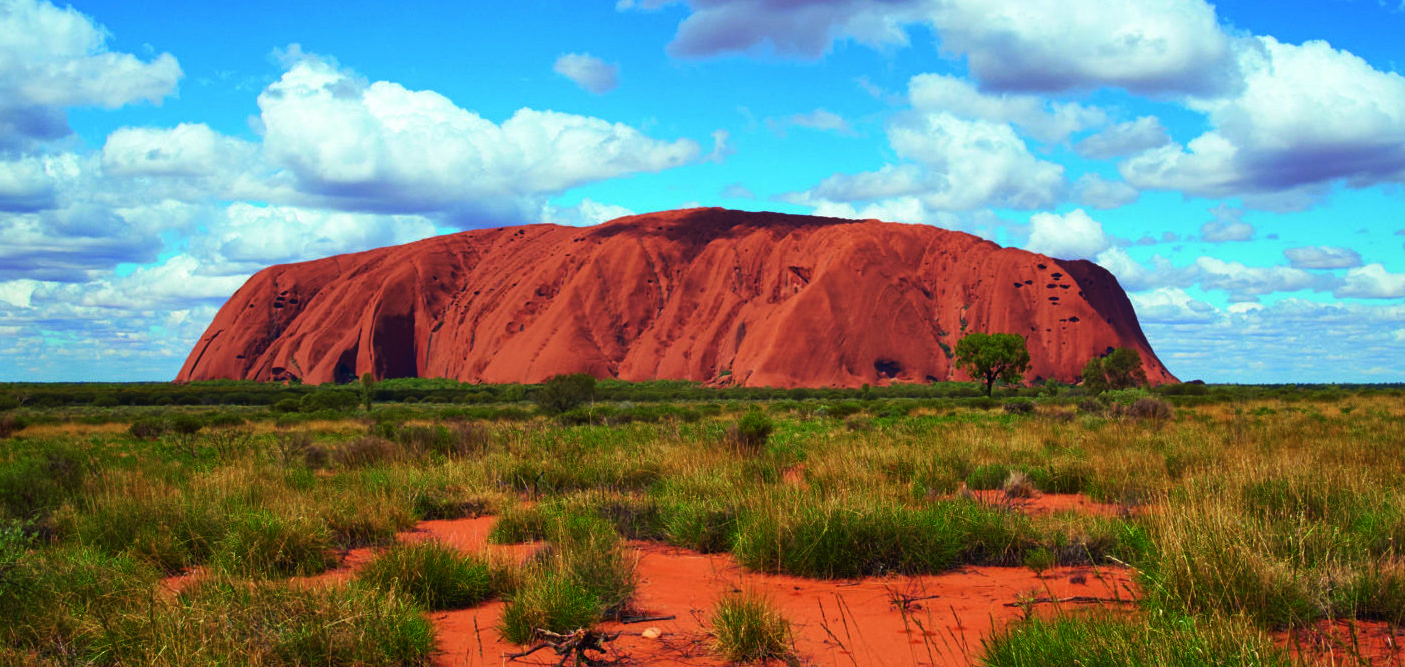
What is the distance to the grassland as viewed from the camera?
14.4 ft

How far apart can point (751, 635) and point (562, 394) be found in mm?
36101

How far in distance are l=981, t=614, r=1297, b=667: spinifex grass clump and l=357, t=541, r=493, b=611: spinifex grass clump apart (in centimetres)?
357

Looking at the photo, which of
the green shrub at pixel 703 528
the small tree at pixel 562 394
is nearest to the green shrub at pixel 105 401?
the small tree at pixel 562 394

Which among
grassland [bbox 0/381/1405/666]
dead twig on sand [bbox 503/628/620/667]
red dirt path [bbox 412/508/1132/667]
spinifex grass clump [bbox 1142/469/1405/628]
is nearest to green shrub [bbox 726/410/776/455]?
grassland [bbox 0/381/1405/666]

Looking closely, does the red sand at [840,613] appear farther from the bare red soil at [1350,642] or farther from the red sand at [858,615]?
the bare red soil at [1350,642]

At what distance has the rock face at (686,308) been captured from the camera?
83.8 m

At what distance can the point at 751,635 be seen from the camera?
4.65 metres

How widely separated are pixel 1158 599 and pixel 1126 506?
419 cm

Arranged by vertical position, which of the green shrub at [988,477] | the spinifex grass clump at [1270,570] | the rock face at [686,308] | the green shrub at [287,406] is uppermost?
the rock face at [686,308]

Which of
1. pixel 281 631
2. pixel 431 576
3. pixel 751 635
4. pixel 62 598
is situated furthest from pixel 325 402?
pixel 751 635

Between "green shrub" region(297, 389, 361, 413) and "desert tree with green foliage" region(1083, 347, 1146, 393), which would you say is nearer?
"green shrub" region(297, 389, 361, 413)

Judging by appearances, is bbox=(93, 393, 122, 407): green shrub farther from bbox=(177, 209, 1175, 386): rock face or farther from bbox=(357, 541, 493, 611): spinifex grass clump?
bbox=(357, 541, 493, 611): spinifex grass clump

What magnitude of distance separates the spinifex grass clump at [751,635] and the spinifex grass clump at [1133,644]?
3.60 feet

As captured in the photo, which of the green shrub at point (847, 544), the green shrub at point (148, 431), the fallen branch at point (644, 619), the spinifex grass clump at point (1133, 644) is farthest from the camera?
the green shrub at point (148, 431)
